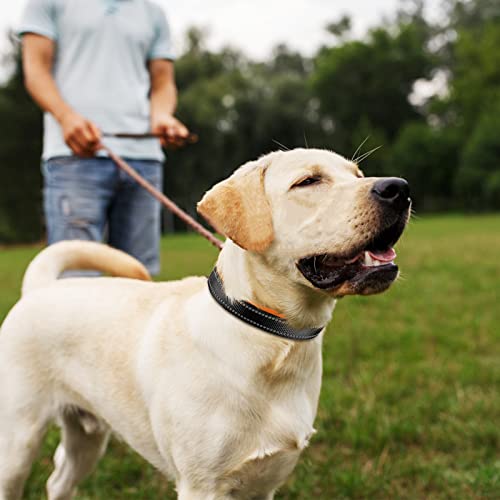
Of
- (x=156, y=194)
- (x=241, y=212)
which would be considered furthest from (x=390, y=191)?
(x=156, y=194)

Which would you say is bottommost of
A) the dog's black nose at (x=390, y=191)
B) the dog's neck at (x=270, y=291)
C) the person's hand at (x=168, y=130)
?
the dog's neck at (x=270, y=291)

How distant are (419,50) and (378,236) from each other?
168 feet

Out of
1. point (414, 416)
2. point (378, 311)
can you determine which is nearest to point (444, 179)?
point (378, 311)

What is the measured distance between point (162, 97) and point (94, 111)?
1.78 ft

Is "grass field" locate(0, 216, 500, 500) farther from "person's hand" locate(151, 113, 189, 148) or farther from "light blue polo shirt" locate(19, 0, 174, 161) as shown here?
"light blue polo shirt" locate(19, 0, 174, 161)

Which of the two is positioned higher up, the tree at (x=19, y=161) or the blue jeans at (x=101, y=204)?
the blue jeans at (x=101, y=204)

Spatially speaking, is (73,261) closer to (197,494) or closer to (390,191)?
(197,494)

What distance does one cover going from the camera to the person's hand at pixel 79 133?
128 inches

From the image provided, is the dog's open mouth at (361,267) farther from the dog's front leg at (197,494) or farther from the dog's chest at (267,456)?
the dog's front leg at (197,494)

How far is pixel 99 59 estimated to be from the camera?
351 centimetres

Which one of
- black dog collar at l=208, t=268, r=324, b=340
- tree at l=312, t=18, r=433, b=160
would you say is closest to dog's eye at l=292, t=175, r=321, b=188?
black dog collar at l=208, t=268, r=324, b=340

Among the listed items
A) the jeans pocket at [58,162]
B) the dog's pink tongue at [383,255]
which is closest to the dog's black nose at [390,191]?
the dog's pink tongue at [383,255]

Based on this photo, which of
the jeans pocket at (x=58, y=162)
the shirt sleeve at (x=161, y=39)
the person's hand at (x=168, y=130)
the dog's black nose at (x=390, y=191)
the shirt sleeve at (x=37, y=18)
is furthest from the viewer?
the shirt sleeve at (x=161, y=39)

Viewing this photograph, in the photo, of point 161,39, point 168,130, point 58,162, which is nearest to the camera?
point 58,162
